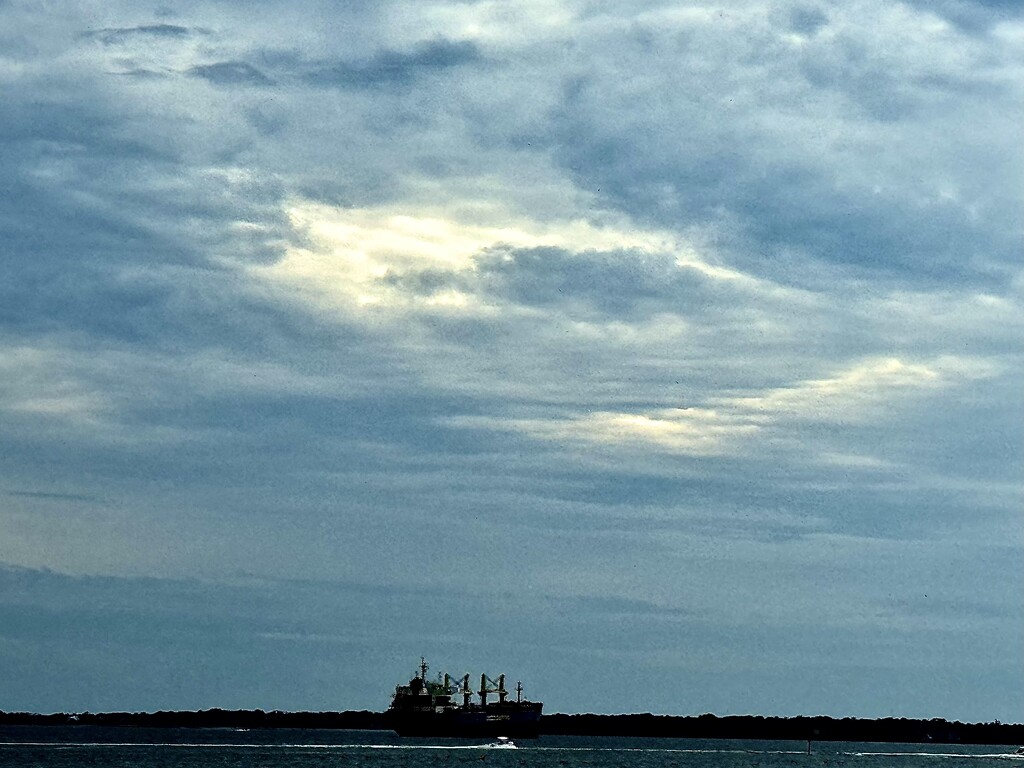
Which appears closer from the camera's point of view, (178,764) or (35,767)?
(35,767)

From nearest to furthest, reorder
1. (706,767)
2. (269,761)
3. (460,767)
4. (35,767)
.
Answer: (35,767)
(460,767)
(269,761)
(706,767)

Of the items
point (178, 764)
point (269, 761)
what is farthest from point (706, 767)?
point (178, 764)

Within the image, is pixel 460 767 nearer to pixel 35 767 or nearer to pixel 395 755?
pixel 395 755

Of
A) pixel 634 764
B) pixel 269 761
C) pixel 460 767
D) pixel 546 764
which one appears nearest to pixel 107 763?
pixel 269 761

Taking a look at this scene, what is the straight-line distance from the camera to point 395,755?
649 ft

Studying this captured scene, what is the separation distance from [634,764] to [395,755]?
32704 millimetres

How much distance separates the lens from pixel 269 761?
584 feet

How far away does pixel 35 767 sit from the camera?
508ft

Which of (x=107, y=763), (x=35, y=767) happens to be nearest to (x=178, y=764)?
(x=107, y=763)

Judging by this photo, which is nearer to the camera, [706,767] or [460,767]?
[460,767]

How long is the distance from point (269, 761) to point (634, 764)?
49.3 metres

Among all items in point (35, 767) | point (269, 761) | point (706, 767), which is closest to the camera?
point (35, 767)

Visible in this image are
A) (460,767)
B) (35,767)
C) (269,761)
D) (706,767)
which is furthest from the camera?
(706,767)

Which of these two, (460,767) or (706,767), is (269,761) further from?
(706,767)
